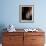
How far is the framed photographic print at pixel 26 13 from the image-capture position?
4.31 meters

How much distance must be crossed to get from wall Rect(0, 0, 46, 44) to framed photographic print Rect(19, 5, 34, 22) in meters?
0.10

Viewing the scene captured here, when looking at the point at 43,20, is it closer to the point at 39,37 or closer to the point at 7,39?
the point at 39,37

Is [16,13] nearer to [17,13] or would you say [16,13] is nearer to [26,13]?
[17,13]

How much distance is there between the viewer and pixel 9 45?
3.84m

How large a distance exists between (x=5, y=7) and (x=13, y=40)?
1.16 m

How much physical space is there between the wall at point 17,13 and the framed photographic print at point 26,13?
0.10m

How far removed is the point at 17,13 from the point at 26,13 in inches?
11.7

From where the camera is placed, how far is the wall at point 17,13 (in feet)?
14.1

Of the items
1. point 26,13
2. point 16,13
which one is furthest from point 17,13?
point 26,13

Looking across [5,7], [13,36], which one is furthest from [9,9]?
[13,36]

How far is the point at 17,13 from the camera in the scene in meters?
4.32

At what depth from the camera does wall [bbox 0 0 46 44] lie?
4301mm

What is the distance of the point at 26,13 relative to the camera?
4340 mm

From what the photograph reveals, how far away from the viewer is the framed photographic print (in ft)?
14.1
